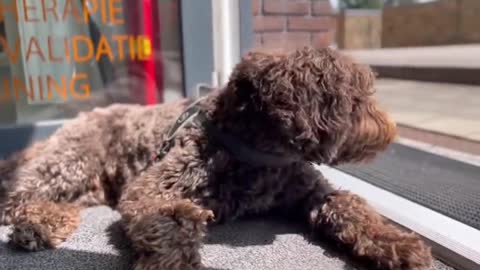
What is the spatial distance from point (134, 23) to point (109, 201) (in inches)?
73.9

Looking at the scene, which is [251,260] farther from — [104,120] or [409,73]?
[409,73]

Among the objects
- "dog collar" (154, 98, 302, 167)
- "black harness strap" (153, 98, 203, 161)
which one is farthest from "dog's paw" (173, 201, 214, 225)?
"black harness strap" (153, 98, 203, 161)

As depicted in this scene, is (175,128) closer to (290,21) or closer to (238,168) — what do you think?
(238,168)

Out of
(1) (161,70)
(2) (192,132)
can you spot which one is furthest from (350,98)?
(1) (161,70)

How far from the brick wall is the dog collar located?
2046mm

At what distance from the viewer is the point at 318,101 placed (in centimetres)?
222

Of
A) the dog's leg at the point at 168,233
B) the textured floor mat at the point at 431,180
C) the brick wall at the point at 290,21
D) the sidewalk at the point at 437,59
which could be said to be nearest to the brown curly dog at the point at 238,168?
the dog's leg at the point at 168,233

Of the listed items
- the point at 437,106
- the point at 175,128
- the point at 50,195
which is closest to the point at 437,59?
the point at 437,106

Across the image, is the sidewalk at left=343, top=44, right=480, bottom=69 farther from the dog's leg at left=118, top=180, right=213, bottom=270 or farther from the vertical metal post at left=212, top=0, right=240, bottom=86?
the dog's leg at left=118, top=180, right=213, bottom=270

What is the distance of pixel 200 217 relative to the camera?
7.18 feet

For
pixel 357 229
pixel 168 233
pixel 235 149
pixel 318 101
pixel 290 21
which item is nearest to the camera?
pixel 168 233

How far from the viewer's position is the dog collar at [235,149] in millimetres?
2414

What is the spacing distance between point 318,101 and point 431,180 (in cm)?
161

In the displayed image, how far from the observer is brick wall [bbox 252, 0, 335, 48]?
4.55m
